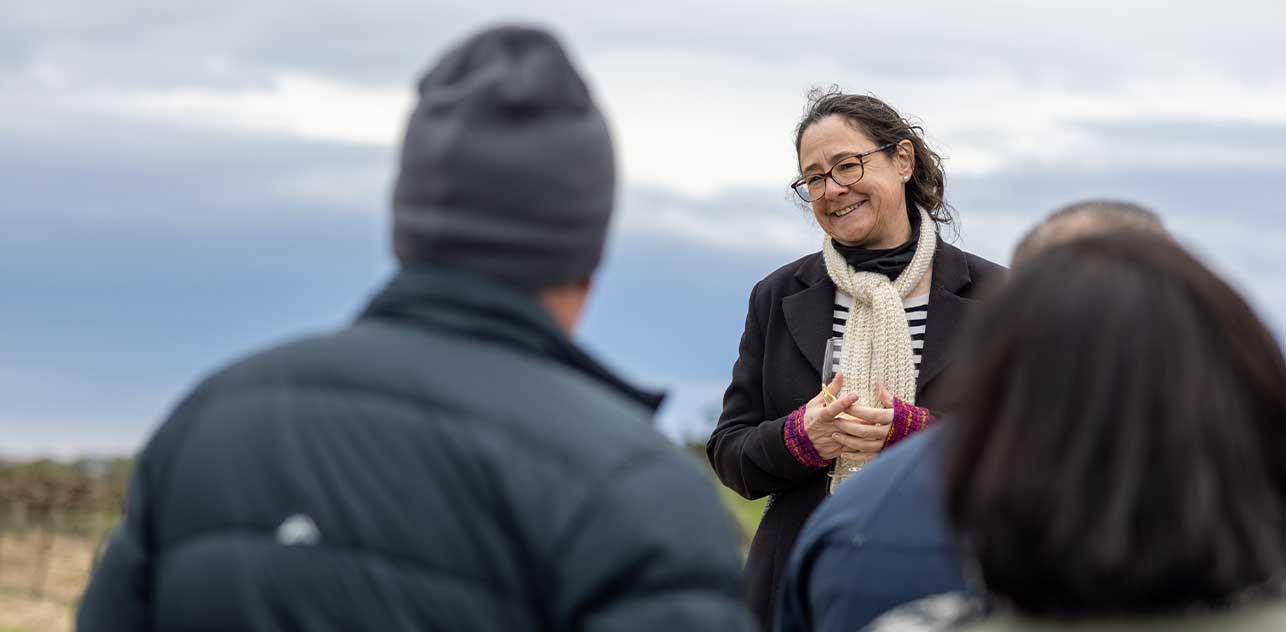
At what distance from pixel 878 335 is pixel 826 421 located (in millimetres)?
360

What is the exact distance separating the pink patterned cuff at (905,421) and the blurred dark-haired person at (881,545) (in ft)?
4.64

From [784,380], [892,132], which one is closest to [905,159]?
[892,132]

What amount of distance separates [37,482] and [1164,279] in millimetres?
16906

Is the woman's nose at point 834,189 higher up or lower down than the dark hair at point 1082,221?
higher up

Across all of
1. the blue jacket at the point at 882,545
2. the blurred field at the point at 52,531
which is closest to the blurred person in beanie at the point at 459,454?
the blue jacket at the point at 882,545

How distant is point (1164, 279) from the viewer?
140 centimetres

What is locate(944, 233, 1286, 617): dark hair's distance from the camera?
1336 mm

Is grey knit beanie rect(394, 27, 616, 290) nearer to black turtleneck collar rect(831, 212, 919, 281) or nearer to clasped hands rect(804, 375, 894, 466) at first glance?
clasped hands rect(804, 375, 894, 466)

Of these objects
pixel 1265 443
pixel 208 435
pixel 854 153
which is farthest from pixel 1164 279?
pixel 854 153

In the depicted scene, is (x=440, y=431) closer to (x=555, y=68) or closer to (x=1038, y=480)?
(x=555, y=68)

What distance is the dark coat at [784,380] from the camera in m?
3.72

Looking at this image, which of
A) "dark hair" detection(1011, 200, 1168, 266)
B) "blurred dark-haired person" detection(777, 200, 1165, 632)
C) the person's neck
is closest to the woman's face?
"dark hair" detection(1011, 200, 1168, 266)

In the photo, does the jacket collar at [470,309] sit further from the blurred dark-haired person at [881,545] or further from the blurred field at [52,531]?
the blurred field at [52,531]

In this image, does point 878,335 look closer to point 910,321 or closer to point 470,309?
point 910,321
